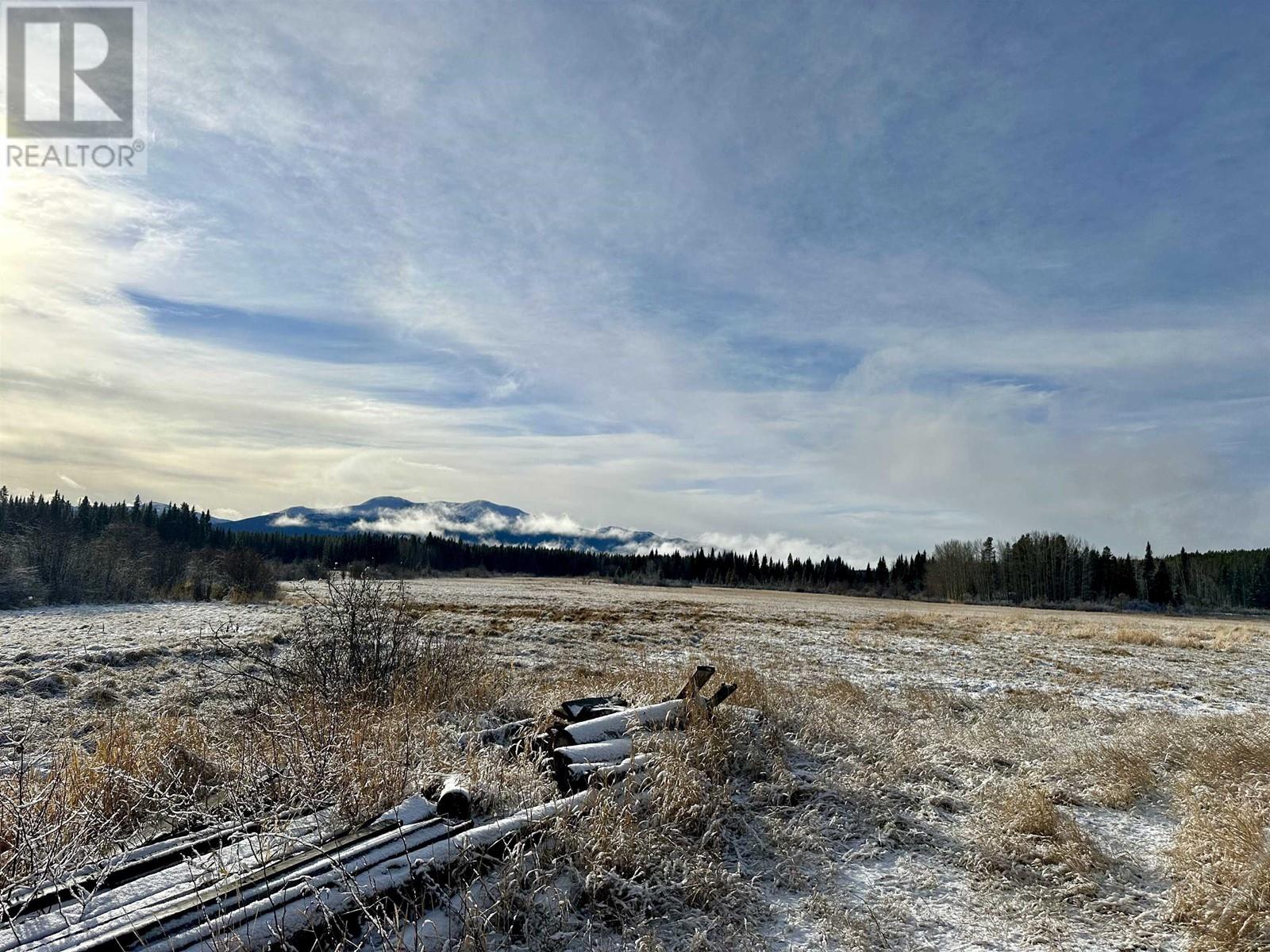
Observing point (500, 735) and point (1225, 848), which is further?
point (500, 735)

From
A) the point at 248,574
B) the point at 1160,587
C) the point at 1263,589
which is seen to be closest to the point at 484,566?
the point at 248,574

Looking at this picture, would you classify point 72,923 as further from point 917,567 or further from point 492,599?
point 917,567

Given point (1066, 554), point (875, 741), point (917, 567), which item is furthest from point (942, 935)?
point (917, 567)

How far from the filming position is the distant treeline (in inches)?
1560

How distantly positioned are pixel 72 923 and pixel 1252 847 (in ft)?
27.3

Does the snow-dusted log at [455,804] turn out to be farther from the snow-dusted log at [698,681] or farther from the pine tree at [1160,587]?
the pine tree at [1160,587]

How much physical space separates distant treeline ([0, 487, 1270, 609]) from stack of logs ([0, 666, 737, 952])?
6.38m

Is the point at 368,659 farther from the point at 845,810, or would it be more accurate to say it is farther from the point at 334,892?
the point at 845,810

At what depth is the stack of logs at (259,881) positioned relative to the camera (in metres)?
3.69

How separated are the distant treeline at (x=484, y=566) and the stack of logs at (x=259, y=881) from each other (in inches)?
251

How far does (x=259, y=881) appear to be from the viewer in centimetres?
411

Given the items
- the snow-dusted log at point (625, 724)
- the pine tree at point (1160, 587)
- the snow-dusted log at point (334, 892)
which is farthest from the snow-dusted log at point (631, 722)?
the pine tree at point (1160, 587)

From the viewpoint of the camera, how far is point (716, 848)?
5801 millimetres

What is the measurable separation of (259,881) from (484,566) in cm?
15204
